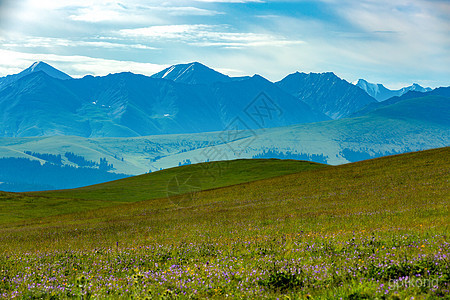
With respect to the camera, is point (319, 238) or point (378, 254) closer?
point (378, 254)

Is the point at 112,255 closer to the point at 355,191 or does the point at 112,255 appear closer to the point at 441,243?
the point at 441,243

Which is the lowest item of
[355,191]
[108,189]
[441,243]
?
[108,189]

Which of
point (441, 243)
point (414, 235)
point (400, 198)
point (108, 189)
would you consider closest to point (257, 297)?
point (441, 243)

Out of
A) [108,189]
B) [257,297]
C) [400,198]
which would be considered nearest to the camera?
[257,297]

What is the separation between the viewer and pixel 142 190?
284 feet

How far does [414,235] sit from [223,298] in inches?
321

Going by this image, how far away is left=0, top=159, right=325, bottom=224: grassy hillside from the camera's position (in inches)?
2468

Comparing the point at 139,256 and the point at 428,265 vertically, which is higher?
the point at 428,265

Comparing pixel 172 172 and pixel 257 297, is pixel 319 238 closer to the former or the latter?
pixel 257 297

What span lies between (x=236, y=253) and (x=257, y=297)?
4.96m

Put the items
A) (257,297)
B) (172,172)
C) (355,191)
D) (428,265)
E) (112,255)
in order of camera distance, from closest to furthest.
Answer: (257,297) → (428,265) → (112,255) → (355,191) → (172,172)

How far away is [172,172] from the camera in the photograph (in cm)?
11925

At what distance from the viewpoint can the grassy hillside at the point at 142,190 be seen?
62.7m

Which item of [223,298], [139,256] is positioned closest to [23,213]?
[139,256]
